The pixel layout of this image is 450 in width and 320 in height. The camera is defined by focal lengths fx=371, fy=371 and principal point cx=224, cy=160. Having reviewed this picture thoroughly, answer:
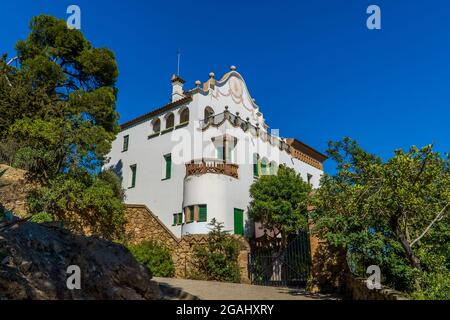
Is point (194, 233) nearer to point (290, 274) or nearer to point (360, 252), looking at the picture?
point (290, 274)

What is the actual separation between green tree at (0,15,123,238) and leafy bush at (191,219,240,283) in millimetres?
4850

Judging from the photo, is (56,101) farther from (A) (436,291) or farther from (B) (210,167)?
(A) (436,291)

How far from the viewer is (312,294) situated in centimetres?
1147

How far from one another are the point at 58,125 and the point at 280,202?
1280 cm

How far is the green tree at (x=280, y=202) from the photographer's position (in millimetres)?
21328

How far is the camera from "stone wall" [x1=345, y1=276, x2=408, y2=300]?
660 cm

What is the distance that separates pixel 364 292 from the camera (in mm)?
8727

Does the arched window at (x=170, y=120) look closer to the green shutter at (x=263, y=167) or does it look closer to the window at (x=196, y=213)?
the window at (x=196, y=213)

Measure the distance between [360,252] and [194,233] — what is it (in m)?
12.0

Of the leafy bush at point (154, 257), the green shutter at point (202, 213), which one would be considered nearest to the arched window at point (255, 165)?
the green shutter at point (202, 213)

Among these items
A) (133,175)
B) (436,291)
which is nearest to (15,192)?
(133,175)

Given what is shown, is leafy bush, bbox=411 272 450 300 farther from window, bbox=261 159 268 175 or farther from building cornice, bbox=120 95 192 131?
building cornice, bbox=120 95 192 131

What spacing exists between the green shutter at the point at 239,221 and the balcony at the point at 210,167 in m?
2.21
